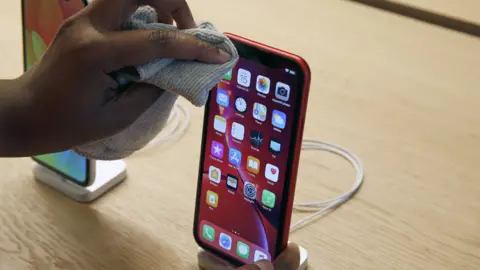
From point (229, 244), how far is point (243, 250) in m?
0.01

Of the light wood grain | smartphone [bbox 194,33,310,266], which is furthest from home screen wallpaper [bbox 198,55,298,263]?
the light wood grain

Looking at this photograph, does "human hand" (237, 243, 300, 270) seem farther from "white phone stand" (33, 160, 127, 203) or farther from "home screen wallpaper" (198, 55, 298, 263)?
"white phone stand" (33, 160, 127, 203)

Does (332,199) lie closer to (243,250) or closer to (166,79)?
(243,250)

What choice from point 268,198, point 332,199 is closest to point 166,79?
point 268,198

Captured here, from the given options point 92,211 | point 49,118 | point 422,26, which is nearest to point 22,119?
point 49,118

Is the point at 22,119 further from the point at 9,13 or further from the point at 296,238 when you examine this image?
the point at 9,13

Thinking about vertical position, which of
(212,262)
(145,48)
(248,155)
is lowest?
(212,262)

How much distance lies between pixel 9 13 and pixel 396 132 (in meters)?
0.53

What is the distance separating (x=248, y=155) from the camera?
60 cm

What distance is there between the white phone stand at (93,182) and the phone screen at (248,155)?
109mm

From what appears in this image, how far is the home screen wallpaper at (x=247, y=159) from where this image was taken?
57 centimetres

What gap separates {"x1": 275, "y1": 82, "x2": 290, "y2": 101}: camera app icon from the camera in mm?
562

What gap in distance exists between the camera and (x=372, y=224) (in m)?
0.67

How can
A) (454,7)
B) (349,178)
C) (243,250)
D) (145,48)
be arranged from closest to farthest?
(145,48), (243,250), (349,178), (454,7)
